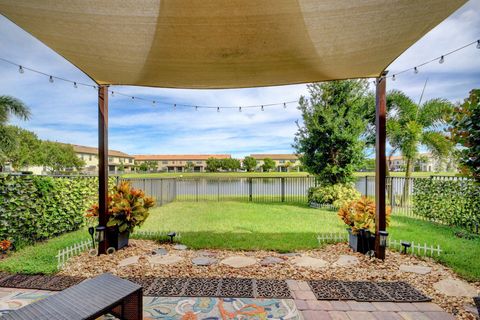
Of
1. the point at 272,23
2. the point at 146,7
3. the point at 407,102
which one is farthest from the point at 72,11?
the point at 407,102

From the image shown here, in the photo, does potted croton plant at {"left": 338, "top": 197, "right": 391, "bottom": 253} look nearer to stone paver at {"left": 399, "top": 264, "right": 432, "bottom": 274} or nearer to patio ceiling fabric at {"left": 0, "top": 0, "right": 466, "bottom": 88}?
stone paver at {"left": 399, "top": 264, "right": 432, "bottom": 274}

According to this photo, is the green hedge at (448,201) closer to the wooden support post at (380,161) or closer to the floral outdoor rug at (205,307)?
the wooden support post at (380,161)

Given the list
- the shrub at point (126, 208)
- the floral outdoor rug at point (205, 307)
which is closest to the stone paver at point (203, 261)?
the floral outdoor rug at point (205, 307)

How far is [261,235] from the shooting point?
16.2 feet

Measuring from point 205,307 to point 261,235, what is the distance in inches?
110

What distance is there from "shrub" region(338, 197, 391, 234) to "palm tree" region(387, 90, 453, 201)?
6.06 meters

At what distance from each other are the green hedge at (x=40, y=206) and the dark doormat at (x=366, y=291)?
15.4ft

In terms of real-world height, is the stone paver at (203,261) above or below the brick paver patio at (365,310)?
below

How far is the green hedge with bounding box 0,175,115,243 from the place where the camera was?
3954 mm

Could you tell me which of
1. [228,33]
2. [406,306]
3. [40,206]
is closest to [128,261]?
[40,206]

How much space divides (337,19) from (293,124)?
759 cm

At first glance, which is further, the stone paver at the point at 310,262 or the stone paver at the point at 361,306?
the stone paver at the point at 310,262

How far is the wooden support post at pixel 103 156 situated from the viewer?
3675 mm

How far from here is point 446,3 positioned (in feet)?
6.15
